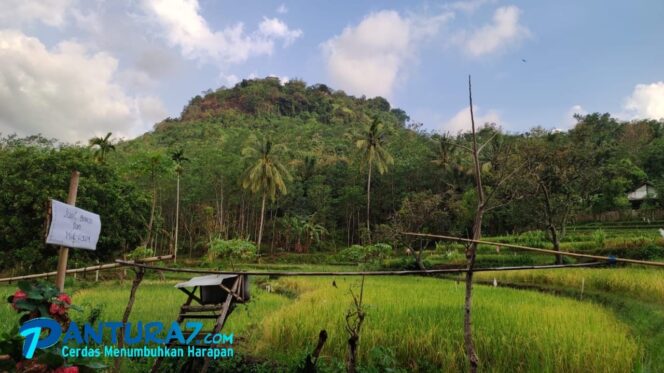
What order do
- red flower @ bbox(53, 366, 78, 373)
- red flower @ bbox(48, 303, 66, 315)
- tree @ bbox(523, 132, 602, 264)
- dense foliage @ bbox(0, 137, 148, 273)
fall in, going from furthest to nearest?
tree @ bbox(523, 132, 602, 264), dense foliage @ bbox(0, 137, 148, 273), red flower @ bbox(48, 303, 66, 315), red flower @ bbox(53, 366, 78, 373)

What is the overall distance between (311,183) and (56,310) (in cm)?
4304

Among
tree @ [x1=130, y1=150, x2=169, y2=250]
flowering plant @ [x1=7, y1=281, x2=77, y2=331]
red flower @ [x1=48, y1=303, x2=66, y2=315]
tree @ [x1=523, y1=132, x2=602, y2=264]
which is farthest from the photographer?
tree @ [x1=130, y1=150, x2=169, y2=250]

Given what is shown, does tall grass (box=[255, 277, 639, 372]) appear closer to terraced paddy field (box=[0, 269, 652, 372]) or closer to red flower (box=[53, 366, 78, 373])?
terraced paddy field (box=[0, 269, 652, 372])

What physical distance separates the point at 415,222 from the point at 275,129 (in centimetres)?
4426

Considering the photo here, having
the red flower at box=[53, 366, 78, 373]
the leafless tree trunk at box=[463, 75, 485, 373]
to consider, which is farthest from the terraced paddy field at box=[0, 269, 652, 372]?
the red flower at box=[53, 366, 78, 373]

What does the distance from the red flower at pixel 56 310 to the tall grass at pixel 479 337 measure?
3650mm

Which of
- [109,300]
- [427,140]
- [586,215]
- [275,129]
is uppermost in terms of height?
[275,129]

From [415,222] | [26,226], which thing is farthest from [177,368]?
[415,222]

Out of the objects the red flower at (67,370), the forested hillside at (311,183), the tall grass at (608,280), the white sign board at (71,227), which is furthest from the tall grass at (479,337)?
the forested hillside at (311,183)

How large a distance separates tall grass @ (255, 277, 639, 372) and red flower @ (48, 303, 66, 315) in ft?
12.0

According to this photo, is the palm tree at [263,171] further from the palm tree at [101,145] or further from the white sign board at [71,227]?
the white sign board at [71,227]

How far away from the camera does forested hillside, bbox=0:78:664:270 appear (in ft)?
68.9

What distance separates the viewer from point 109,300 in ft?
42.3

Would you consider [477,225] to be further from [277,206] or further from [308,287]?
[277,206]
